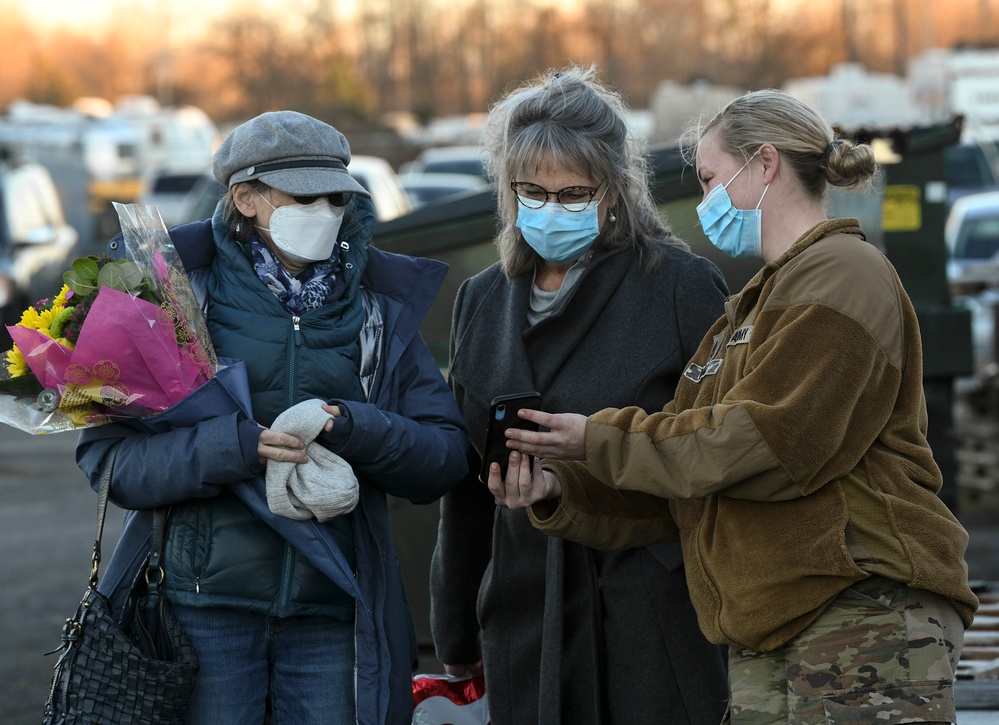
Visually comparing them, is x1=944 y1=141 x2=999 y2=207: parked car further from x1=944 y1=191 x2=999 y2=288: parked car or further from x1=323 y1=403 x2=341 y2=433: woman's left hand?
x1=323 y1=403 x2=341 y2=433: woman's left hand

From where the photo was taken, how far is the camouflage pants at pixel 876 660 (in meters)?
2.22

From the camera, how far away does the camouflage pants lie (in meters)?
2.22

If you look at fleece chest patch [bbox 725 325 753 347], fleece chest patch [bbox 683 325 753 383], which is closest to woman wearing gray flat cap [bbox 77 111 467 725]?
fleece chest patch [bbox 683 325 753 383]

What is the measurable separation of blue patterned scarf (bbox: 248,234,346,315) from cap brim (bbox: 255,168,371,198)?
6.2 inches

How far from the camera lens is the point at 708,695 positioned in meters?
2.86

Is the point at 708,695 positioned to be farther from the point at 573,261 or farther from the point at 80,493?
the point at 80,493

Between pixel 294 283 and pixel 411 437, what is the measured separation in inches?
17.4

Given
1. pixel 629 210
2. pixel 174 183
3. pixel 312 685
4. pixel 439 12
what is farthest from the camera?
pixel 439 12

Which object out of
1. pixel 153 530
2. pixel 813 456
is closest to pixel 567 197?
pixel 813 456

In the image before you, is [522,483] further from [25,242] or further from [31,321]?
[25,242]

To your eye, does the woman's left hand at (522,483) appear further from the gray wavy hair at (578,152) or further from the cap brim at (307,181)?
the cap brim at (307,181)

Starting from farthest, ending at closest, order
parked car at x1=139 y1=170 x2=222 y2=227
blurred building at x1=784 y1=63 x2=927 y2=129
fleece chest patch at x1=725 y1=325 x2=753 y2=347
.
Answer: parked car at x1=139 y1=170 x2=222 y2=227, blurred building at x1=784 y1=63 x2=927 y2=129, fleece chest patch at x1=725 y1=325 x2=753 y2=347

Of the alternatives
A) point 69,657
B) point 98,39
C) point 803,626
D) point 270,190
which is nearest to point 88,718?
point 69,657

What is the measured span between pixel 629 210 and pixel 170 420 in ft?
3.77
